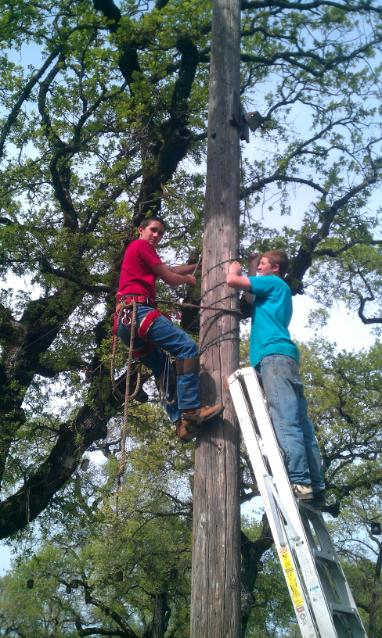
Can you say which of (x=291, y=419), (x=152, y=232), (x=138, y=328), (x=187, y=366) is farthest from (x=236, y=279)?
(x=152, y=232)

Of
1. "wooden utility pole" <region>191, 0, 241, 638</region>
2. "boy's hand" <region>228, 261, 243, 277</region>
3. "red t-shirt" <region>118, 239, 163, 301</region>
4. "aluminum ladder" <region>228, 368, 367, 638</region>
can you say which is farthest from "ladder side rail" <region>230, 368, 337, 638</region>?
"red t-shirt" <region>118, 239, 163, 301</region>

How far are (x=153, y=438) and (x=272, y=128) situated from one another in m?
6.01

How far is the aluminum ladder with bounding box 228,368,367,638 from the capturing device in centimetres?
344

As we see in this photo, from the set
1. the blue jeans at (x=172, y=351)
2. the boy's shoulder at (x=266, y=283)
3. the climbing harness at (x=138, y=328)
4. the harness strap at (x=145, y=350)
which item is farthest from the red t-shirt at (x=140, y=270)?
the boy's shoulder at (x=266, y=283)

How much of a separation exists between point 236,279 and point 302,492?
1.57 metres

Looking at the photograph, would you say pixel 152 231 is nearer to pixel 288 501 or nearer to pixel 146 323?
pixel 146 323

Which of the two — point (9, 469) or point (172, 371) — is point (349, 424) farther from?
point (172, 371)

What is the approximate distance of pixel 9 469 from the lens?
32.6ft

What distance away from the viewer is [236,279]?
4637 mm

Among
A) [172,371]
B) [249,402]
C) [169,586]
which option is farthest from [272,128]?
[169,586]

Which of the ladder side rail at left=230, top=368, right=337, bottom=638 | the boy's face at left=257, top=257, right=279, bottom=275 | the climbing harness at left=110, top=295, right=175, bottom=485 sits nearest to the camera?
the ladder side rail at left=230, top=368, right=337, bottom=638

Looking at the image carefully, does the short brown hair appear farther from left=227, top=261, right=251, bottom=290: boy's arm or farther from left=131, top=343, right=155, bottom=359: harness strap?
left=131, top=343, right=155, bottom=359: harness strap

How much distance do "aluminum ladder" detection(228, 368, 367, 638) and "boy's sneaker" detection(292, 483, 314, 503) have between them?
65 millimetres

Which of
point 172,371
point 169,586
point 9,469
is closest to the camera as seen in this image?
point 172,371
